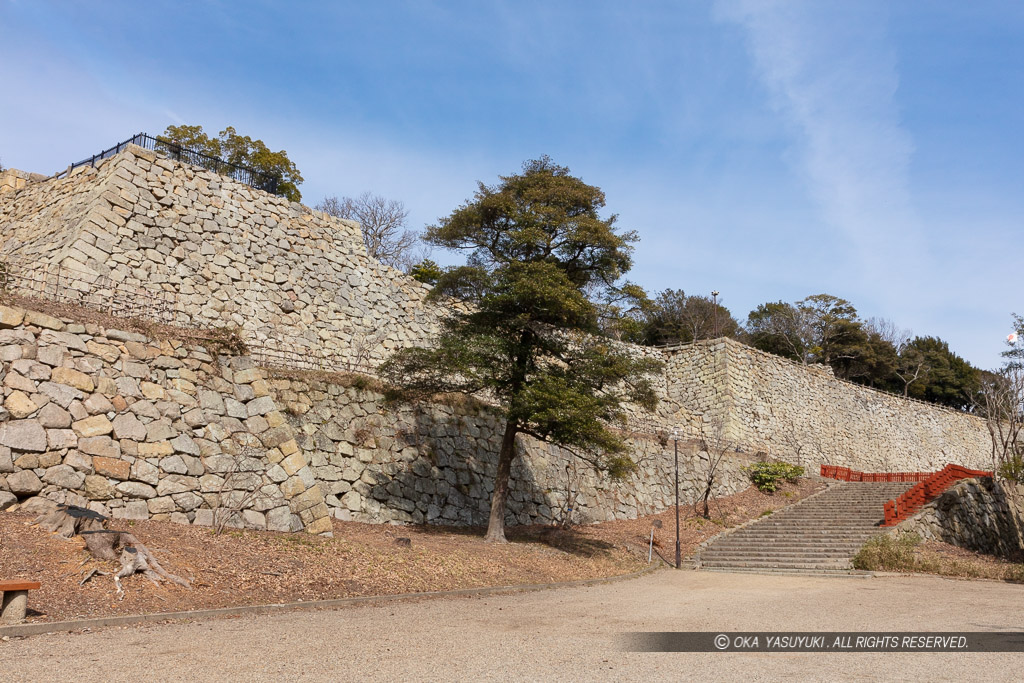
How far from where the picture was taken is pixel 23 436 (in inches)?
397

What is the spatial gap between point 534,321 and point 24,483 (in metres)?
9.96

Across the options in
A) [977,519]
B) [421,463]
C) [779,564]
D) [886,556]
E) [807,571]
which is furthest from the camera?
[977,519]

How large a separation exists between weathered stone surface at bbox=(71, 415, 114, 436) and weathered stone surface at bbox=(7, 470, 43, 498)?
0.97m

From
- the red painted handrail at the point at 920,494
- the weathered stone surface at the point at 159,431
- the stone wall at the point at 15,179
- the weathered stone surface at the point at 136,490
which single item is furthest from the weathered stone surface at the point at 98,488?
the red painted handrail at the point at 920,494

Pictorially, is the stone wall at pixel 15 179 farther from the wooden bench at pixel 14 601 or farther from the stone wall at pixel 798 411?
the stone wall at pixel 798 411

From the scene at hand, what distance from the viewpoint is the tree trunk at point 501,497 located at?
15711 mm

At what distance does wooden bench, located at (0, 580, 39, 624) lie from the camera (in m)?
7.03

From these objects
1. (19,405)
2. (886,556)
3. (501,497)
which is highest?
(19,405)

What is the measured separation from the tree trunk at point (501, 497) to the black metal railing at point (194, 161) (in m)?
11.1

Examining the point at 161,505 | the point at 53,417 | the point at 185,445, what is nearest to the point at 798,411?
the point at 185,445

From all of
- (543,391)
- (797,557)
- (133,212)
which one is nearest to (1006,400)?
(797,557)

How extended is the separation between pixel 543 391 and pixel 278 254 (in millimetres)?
9844

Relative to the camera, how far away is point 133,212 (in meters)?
17.4

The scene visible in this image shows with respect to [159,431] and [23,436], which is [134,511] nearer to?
[159,431]
